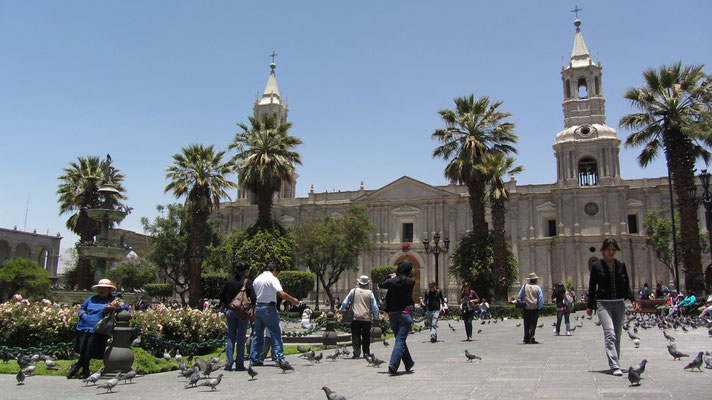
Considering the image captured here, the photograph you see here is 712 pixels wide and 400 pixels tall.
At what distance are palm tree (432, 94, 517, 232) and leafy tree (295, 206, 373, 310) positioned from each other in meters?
9.29

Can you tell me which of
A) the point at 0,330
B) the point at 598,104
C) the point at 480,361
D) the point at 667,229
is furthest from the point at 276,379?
the point at 598,104

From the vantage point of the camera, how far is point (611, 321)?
23.8 feet

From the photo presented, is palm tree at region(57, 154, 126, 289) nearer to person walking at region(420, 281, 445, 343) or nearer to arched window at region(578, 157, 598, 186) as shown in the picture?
person walking at region(420, 281, 445, 343)

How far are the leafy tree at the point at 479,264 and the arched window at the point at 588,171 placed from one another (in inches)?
678

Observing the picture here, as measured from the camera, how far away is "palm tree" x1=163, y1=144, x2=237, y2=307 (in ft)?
94.6

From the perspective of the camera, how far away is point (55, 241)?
171ft

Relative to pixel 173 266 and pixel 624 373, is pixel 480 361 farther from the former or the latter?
pixel 173 266

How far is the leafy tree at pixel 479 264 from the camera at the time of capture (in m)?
29.2

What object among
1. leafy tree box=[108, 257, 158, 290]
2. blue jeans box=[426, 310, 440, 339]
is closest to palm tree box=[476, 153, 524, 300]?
blue jeans box=[426, 310, 440, 339]

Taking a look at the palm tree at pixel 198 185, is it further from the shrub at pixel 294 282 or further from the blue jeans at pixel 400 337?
the blue jeans at pixel 400 337

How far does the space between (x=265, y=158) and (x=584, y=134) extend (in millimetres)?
25655

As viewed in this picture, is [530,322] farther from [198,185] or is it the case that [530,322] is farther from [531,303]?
[198,185]

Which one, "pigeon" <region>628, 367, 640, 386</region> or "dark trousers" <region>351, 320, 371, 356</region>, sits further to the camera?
"dark trousers" <region>351, 320, 371, 356</region>

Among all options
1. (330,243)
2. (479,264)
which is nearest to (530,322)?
(479,264)
